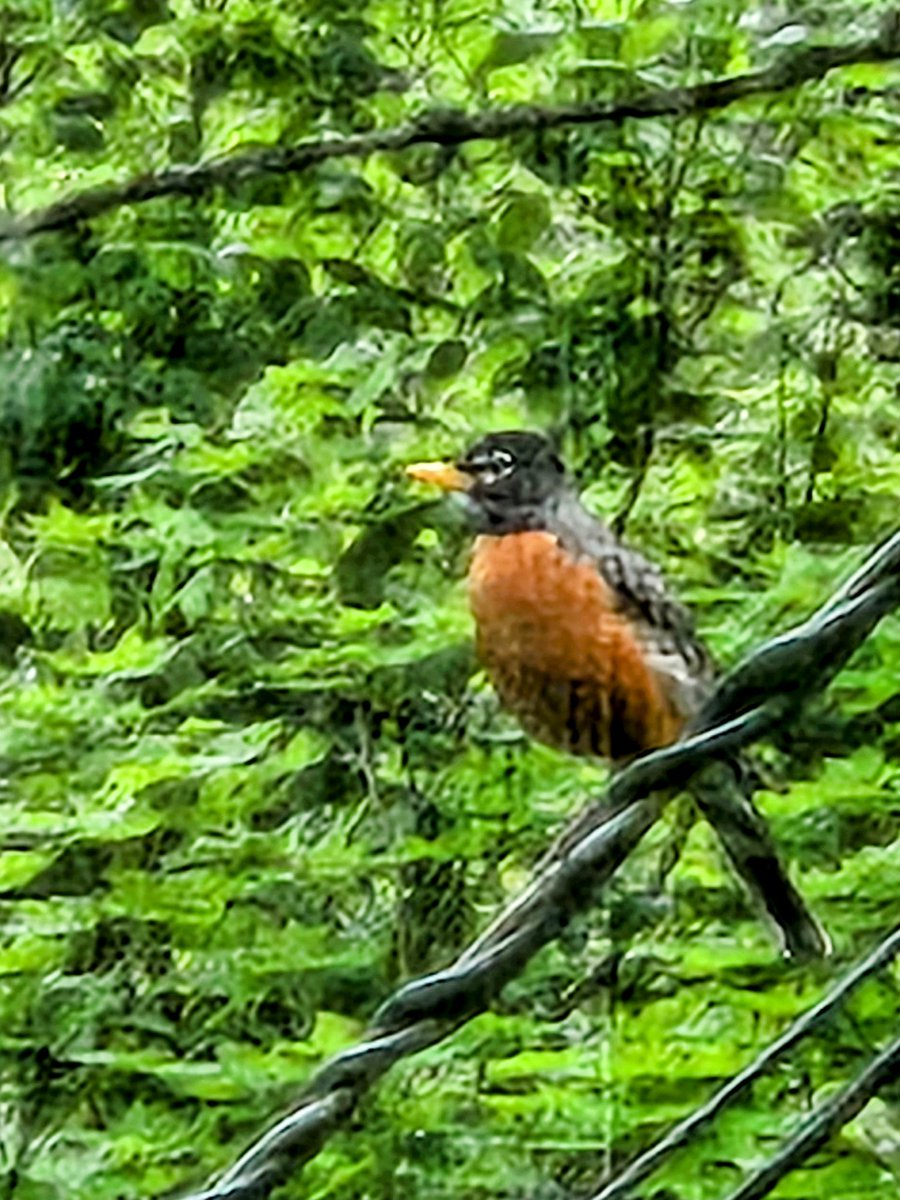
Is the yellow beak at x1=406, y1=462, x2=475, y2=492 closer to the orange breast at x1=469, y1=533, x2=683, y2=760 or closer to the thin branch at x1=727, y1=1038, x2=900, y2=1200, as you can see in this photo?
the orange breast at x1=469, y1=533, x2=683, y2=760

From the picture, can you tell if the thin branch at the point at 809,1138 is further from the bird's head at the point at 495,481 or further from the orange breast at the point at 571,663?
the bird's head at the point at 495,481

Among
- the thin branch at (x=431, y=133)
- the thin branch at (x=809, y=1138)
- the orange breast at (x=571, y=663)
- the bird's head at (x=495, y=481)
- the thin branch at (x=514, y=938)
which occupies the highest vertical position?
the thin branch at (x=431, y=133)

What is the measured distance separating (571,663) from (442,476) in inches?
4.7

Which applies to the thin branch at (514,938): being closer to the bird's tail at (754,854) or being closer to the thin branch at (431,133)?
the bird's tail at (754,854)

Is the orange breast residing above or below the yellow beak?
below

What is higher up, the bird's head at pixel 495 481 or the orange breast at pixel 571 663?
the bird's head at pixel 495 481

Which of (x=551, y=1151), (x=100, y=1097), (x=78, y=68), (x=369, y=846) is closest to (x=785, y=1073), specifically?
(x=551, y=1151)

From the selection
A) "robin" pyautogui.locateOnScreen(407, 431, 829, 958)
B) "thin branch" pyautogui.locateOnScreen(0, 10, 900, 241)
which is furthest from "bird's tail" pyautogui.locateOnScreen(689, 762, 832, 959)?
"thin branch" pyautogui.locateOnScreen(0, 10, 900, 241)

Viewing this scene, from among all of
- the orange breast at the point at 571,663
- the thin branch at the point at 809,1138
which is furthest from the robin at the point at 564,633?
the thin branch at the point at 809,1138

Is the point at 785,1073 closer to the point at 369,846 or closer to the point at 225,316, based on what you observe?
the point at 369,846

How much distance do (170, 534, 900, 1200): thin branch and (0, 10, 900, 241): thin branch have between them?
0.98ft

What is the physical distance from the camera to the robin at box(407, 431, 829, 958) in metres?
1.13

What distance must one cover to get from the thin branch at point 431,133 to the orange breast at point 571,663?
→ 224 mm

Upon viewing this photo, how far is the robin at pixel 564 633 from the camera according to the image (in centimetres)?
113
